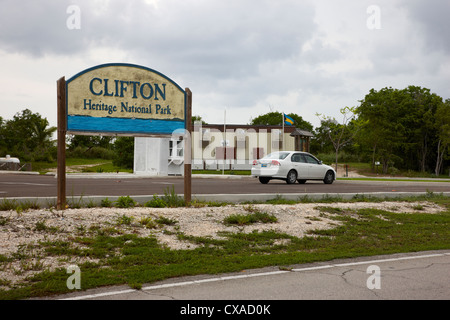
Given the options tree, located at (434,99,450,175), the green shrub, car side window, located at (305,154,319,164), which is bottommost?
the green shrub

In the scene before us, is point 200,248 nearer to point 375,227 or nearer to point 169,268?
point 169,268

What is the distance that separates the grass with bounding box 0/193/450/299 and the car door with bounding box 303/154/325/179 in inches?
402

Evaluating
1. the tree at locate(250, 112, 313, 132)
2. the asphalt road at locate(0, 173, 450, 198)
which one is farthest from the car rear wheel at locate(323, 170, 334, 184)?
the tree at locate(250, 112, 313, 132)

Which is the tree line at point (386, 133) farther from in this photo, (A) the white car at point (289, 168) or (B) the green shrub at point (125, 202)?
(B) the green shrub at point (125, 202)

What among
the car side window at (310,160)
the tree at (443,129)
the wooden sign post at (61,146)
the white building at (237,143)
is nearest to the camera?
the wooden sign post at (61,146)

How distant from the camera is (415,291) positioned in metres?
5.39

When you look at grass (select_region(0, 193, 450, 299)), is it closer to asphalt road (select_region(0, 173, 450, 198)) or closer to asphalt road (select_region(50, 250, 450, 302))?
asphalt road (select_region(50, 250, 450, 302))

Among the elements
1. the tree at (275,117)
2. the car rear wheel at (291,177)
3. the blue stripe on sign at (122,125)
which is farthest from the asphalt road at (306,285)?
the tree at (275,117)

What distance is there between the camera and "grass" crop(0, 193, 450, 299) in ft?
19.3

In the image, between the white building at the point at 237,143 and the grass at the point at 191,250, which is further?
the white building at the point at 237,143

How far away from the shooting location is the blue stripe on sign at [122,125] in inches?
392
